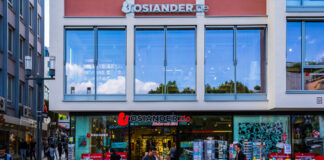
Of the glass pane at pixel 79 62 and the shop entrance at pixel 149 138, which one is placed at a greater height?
the glass pane at pixel 79 62

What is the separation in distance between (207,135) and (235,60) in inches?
150

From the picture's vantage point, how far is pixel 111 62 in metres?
19.7

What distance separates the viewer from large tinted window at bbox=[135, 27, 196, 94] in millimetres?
19594

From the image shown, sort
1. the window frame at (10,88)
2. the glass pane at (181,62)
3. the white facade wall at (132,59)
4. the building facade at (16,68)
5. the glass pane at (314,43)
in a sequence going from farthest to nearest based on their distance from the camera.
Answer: the window frame at (10,88)
the building facade at (16,68)
the glass pane at (181,62)
the white facade wall at (132,59)
the glass pane at (314,43)

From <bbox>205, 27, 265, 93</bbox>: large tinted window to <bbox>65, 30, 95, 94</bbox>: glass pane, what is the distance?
5.39 m

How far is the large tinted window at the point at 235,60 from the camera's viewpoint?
19.6 meters

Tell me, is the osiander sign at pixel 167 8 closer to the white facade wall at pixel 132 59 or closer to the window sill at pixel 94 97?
the white facade wall at pixel 132 59

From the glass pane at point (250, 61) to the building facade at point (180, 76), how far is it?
0.15 feet

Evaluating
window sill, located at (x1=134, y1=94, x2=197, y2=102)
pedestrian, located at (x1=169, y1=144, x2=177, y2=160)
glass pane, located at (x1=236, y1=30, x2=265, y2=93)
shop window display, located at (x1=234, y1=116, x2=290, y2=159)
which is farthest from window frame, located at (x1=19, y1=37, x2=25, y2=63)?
shop window display, located at (x1=234, y1=116, x2=290, y2=159)

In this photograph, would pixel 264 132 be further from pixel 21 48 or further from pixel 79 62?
pixel 21 48

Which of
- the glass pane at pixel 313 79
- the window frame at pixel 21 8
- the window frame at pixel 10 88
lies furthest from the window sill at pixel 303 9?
the window frame at pixel 21 8

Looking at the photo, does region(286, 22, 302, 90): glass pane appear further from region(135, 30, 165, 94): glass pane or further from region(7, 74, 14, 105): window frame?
region(7, 74, 14, 105): window frame

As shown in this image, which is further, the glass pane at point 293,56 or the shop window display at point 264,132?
the shop window display at point 264,132

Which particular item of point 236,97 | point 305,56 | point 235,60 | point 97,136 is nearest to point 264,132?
point 236,97
